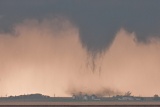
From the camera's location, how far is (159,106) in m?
112

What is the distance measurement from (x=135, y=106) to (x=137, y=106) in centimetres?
44

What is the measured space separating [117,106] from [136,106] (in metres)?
3.38

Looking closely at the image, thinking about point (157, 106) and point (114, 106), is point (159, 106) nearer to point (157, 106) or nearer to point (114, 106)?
point (157, 106)

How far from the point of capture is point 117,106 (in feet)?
376

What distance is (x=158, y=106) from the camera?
112062 mm

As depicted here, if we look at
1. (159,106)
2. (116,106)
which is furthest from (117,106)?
(159,106)

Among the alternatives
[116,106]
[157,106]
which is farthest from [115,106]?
[157,106]

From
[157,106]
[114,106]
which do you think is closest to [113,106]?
[114,106]

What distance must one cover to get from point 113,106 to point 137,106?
4128 millimetres

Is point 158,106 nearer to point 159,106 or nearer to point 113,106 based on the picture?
point 159,106

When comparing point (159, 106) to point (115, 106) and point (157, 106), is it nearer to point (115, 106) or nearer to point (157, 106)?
point (157, 106)

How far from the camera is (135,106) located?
113 meters

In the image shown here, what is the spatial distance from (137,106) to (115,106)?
379 cm

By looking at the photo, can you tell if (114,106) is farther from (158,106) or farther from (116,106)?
(158,106)
